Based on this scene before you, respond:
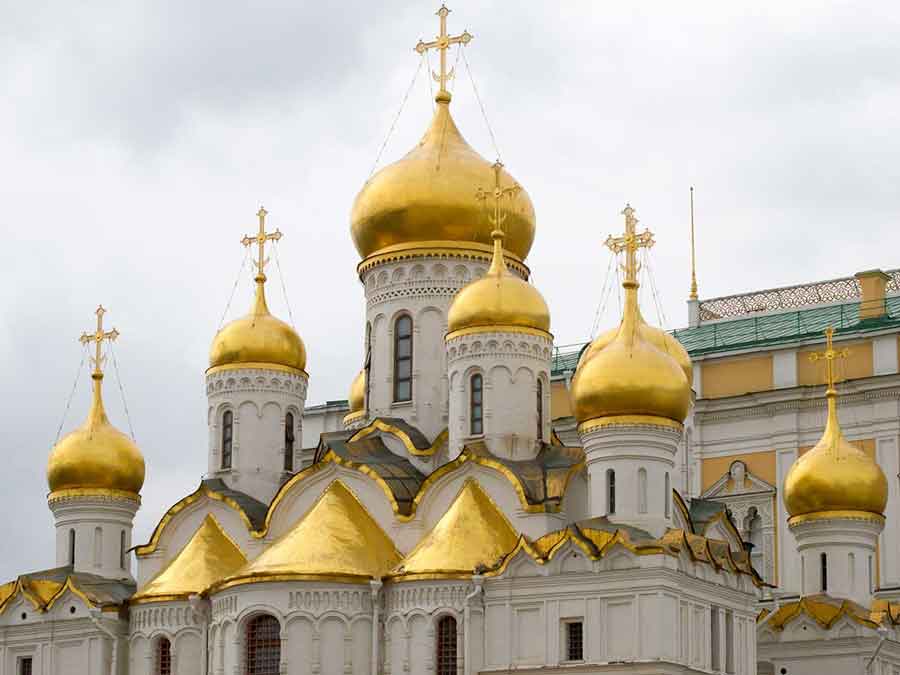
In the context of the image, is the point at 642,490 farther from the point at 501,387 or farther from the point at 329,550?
the point at 329,550

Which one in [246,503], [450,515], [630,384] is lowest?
[450,515]

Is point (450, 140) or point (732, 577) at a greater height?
point (450, 140)

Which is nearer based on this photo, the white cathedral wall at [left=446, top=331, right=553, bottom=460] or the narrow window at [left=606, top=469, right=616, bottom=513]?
the narrow window at [left=606, top=469, right=616, bottom=513]

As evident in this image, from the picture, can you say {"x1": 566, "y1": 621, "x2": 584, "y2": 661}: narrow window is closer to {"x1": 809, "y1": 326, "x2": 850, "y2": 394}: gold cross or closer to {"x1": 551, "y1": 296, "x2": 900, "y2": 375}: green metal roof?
{"x1": 809, "y1": 326, "x2": 850, "y2": 394}: gold cross

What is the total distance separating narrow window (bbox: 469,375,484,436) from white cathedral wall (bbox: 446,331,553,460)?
5 cm

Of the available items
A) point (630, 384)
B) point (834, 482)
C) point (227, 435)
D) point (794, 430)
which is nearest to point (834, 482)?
point (834, 482)

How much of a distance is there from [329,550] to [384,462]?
2.52m

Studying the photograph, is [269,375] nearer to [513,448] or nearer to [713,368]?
[513,448]

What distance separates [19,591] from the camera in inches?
1457

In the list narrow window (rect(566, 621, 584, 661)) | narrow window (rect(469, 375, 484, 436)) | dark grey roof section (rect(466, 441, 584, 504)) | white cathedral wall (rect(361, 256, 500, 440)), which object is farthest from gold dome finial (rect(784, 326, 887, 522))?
narrow window (rect(566, 621, 584, 661))

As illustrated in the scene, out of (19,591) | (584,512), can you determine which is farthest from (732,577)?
(19,591)

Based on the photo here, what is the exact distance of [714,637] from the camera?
31.9 metres

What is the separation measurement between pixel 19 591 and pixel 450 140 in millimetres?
10428

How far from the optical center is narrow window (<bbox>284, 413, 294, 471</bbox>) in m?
37.5
